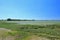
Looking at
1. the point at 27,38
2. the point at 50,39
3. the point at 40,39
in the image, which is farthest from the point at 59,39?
the point at 27,38

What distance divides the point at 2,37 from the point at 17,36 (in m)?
1.91

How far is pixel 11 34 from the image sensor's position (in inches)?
806

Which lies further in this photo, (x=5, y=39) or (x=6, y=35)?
(x=6, y=35)

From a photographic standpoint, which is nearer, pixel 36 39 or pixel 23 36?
pixel 36 39

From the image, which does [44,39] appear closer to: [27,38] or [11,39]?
[27,38]

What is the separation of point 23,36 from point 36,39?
207 centimetres

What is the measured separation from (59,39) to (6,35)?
6.76m

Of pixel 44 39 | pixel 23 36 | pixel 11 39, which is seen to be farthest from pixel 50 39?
pixel 11 39

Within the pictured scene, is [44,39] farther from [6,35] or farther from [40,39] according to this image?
[6,35]

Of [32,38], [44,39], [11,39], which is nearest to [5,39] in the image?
[11,39]

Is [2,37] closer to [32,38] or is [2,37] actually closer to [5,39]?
[5,39]

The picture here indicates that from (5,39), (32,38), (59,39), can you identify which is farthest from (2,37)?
(59,39)

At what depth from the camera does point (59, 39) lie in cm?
1891

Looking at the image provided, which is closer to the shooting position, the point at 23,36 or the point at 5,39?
the point at 5,39
